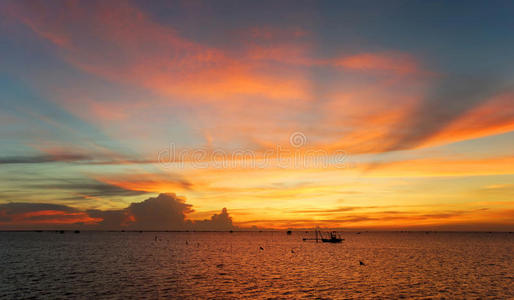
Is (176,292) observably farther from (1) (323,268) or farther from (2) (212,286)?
(1) (323,268)

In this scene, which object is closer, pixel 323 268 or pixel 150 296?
pixel 150 296

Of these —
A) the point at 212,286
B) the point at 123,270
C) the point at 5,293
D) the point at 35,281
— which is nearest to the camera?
the point at 5,293

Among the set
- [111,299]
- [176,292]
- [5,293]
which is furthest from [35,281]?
[176,292]

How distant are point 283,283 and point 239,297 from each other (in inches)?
511

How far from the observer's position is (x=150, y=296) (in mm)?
49094

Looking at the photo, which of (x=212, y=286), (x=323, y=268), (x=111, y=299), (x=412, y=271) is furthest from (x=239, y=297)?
(x=412, y=271)

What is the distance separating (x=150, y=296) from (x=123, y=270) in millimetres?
30920

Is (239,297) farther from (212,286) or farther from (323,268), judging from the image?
(323,268)

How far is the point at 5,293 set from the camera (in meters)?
50.6

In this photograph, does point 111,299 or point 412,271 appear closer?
point 111,299

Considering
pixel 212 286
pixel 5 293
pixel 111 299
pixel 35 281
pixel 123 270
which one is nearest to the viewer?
pixel 111 299

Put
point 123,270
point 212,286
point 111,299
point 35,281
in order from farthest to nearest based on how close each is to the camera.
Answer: point 123,270 < point 35,281 < point 212,286 < point 111,299

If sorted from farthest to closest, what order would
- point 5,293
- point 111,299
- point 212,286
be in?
point 212,286 < point 5,293 < point 111,299

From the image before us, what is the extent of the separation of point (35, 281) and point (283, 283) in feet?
136
